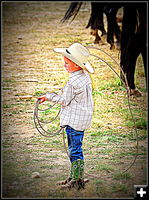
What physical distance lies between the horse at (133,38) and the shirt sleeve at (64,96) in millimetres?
1778

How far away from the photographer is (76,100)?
309 cm

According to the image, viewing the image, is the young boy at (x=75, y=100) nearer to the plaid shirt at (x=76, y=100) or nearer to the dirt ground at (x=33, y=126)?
the plaid shirt at (x=76, y=100)

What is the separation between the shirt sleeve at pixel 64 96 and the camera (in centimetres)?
304

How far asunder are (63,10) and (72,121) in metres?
4.09

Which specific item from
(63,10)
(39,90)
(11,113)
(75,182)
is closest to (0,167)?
(75,182)

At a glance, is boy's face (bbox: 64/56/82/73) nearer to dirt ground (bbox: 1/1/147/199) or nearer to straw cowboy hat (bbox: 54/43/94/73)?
straw cowboy hat (bbox: 54/43/94/73)

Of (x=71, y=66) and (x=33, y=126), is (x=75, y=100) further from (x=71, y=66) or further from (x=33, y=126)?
(x=33, y=126)

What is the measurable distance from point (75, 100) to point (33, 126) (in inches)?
56.9

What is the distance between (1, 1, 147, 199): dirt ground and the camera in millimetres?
3408

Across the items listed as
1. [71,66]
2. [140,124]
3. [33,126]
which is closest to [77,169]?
[71,66]

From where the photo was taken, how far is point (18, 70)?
5.72 metres

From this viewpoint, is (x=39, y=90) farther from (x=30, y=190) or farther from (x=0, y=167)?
(x=30, y=190)

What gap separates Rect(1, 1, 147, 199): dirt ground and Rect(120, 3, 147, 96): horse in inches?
13.7

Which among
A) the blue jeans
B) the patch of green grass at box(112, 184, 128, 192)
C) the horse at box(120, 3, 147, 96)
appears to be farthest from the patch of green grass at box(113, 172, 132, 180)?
the horse at box(120, 3, 147, 96)
